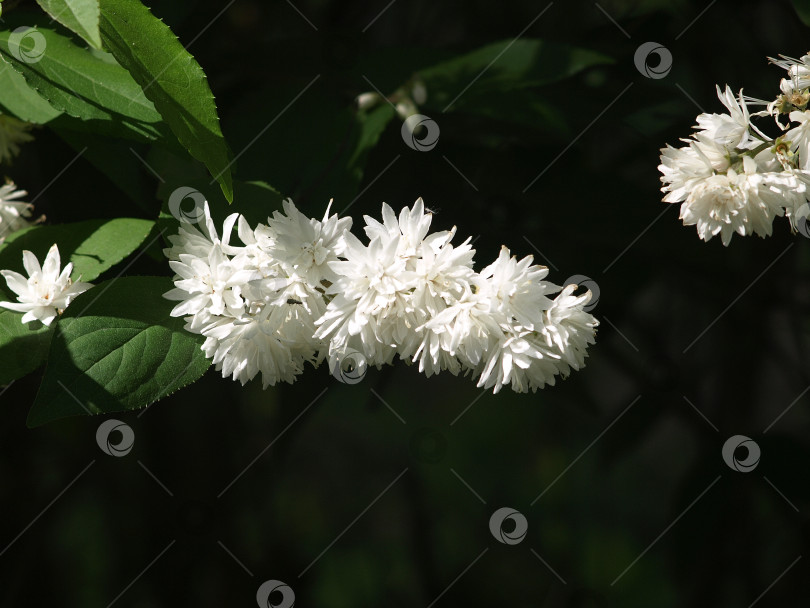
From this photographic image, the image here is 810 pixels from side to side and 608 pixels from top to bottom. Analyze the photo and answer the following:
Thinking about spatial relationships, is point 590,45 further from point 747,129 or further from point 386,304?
point 386,304

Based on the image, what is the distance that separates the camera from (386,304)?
660 mm

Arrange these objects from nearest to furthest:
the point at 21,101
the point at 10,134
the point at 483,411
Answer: the point at 21,101
the point at 10,134
the point at 483,411

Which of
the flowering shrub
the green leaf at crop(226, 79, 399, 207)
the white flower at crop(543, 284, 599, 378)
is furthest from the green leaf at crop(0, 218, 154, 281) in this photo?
the white flower at crop(543, 284, 599, 378)

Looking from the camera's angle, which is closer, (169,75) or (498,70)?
(169,75)

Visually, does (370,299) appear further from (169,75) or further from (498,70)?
(498,70)

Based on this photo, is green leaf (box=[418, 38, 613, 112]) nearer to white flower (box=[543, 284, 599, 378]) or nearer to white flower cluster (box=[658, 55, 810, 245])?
white flower cluster (box=[658, 55, 810, 245])

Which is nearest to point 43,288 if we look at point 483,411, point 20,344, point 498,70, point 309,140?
point 20,344

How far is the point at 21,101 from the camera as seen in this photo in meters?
0.90

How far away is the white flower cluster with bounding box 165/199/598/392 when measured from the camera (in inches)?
26.4

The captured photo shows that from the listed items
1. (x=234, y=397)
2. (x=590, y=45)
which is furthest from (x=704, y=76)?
(x=234, y=397)

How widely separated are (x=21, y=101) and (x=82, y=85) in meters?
0.16

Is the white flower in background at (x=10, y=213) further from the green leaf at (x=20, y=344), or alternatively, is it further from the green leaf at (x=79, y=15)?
the green leaf at (x=79, y=15)

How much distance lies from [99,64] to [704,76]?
44.3 inches

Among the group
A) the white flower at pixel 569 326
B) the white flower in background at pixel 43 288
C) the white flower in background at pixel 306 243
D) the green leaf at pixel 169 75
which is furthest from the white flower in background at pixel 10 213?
the white flower at pixel 569 326
